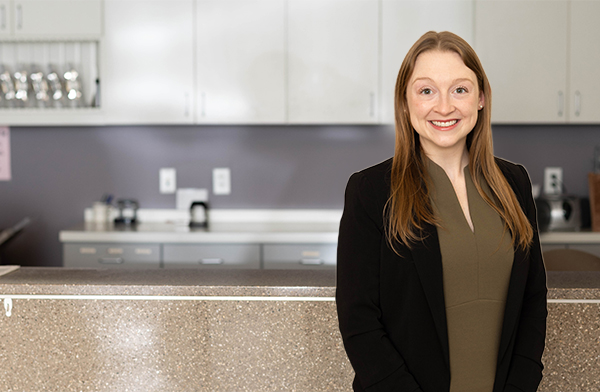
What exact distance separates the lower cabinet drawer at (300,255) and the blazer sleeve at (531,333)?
1897 millimetres

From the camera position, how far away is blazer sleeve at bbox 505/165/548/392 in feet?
3.13

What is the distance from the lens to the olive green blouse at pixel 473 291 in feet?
3.04

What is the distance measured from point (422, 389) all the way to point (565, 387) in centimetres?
46

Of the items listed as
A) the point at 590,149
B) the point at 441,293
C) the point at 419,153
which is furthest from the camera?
the point at 590,149

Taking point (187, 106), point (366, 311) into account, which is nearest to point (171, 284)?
point (366, 311)

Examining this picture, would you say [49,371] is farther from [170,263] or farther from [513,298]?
[170,263]

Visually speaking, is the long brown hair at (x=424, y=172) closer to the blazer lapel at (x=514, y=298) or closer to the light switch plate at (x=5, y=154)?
the blazer lapel at (x=514, y=298)

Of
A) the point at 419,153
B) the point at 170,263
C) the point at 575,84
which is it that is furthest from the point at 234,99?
the point at 419,153

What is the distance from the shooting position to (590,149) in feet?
11.0

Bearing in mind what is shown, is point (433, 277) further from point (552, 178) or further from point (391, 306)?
point (552, 178)

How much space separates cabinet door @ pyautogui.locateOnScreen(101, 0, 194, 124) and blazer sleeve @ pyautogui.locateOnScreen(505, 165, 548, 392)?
242cm

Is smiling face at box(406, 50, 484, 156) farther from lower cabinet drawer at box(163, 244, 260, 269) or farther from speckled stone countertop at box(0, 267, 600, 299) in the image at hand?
lower cabinet drawer at box(163, 244, 260, 269)

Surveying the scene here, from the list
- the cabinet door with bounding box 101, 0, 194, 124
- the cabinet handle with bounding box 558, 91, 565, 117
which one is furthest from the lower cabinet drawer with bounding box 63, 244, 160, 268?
the cabinet handle with bounding box 558, 91, 565, 117

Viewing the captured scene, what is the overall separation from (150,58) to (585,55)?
97.5 inches
